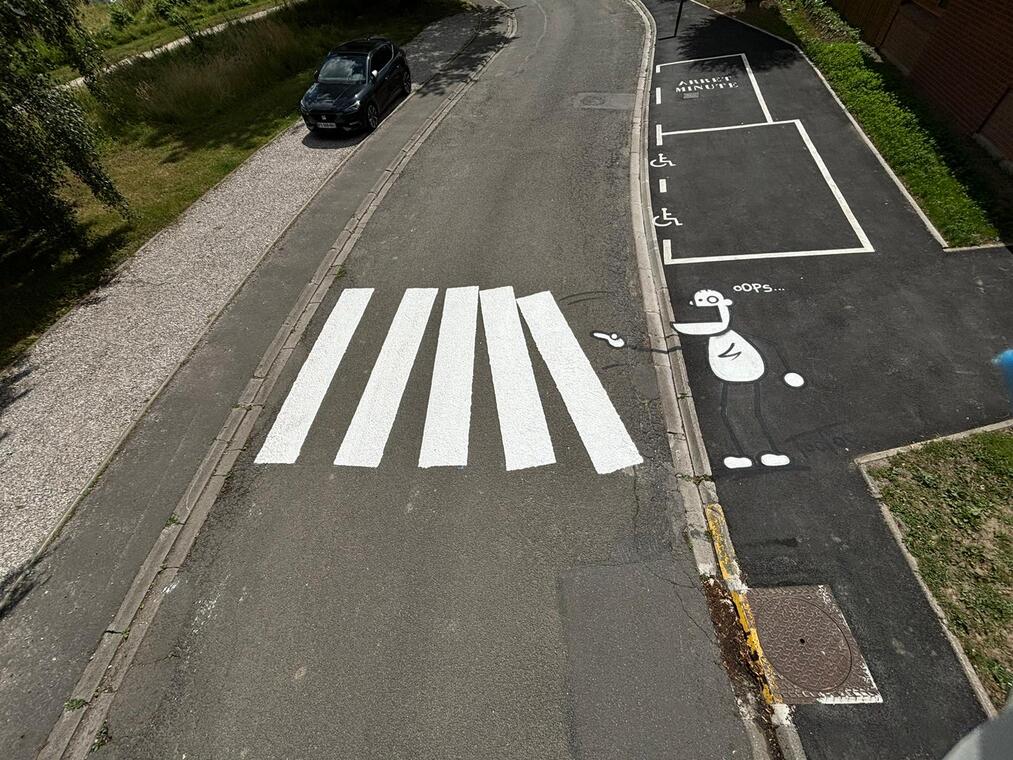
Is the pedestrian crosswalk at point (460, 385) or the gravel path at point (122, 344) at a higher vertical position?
the gravel path at point (122, 344)

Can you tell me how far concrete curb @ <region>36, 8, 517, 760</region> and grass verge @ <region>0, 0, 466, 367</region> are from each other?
5.39 m

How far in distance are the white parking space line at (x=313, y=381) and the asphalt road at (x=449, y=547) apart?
0.04 m

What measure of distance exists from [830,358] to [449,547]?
6.86 metres

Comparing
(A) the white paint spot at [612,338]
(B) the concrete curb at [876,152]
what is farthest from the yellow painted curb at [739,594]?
(B) the concrete curb at [876,152]

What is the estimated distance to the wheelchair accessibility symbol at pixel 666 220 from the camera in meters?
10.7

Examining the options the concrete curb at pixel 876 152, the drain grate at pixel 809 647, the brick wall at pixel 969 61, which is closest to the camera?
the drain grate at pixel 809 647

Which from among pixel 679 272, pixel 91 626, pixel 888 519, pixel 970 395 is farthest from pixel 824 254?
pixel 91 626

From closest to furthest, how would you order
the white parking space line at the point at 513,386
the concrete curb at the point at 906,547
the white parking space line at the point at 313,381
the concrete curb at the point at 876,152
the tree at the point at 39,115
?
the concrete curb at the point at 906,547 → the white parking space line at the point at 513,386 → the white parking space line at the point at 313,381 → the tree at the point at 39,115 → the concrete curb at the point at 876,152

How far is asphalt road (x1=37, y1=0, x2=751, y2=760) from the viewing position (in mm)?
4746

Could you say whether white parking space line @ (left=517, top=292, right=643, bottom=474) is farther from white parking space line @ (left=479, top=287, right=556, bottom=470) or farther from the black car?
the black car

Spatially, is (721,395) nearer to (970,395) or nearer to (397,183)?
(970,395)

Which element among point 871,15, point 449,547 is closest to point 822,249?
point 449,547

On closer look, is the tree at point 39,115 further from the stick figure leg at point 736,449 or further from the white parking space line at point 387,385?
the stick figure leg at point 736,449

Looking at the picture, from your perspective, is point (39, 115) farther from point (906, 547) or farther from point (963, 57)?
point (963, 57)
